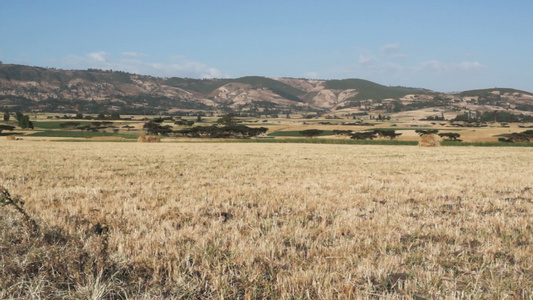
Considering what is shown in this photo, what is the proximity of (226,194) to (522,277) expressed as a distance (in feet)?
25.9

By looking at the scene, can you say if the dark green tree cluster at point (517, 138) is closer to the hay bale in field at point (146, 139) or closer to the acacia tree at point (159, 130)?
the hay bale in field at point (146, 139)

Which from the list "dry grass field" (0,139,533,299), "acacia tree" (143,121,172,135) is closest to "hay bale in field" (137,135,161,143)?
"acacia tree" (143,121,172,135)

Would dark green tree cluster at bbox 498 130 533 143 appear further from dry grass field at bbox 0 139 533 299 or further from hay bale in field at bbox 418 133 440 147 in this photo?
dry grass field at bbox 0 139 533 299

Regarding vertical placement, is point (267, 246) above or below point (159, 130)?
above

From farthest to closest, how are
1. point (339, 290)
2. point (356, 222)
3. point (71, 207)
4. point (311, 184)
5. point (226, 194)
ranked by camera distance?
point (311, 184)
point (226, 194)
point (71, 207)
point (356, 222)
point (339, 290)

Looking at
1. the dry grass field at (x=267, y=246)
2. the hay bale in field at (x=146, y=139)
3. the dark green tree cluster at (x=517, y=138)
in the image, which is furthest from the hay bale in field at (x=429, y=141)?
the hay bale in field at (x=146, y=139)

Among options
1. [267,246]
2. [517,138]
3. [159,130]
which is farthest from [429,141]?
[159,130]

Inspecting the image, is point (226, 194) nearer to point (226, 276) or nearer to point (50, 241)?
point (50, 241)

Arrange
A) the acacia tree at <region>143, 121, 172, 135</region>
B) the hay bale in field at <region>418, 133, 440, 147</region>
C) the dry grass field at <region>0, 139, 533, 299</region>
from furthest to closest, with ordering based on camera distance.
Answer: the acacia tree at <region>143, 121, 172, 135</region> < the hay bale in field at <region>418, 133, 440, 147</region> < the dry grass field at <region>0, 139, 533, 299</region>

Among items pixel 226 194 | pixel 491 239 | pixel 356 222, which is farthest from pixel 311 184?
pixel 491 239

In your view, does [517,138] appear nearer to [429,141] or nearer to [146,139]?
[429,141]

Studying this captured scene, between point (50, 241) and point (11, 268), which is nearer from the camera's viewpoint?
point (11, 268)

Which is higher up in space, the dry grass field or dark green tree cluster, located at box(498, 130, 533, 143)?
the dry grass field

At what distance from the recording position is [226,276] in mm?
4199
